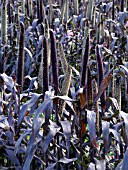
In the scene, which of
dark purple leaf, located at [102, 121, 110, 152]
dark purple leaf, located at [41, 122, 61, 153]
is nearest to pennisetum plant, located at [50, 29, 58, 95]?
dark purple leaf, located at [41, 122, 61, 153]

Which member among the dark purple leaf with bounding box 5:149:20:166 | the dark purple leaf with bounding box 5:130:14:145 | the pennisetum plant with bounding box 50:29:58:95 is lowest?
the dark purple leaf with bounding box 5:149:20:166

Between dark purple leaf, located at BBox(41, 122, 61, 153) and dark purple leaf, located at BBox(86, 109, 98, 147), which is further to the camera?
dark purple leaf, located at BBox(41, 122, 61, 153)

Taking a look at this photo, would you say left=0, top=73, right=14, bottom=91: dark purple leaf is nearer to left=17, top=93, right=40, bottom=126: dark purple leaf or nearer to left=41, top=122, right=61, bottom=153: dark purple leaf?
left=17, top=93, right=40, bottom=126: dark purple leaf

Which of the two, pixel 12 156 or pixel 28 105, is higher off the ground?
pixel 28 105

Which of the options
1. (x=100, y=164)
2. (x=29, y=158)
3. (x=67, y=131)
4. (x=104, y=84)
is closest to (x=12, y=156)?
(x=29, y=158)

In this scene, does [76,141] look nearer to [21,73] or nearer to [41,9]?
[21,73]

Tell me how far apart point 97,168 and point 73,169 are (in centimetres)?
64

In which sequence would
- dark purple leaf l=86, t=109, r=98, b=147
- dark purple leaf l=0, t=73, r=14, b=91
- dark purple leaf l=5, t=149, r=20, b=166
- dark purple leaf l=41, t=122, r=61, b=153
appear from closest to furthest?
dark purple leaf l=86, t=109, r=98, b=147 < dark purple leaf l=41, t=122, r=61, b=153 < dark purple leaf l=5, t=149, r=20, b=166 < dark purple leaf l=0, t=73, r=14, b=91

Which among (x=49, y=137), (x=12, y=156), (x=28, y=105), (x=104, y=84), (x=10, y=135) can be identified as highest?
(x=104, y=84)

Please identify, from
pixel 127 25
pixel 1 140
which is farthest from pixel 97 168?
pixel 127 25

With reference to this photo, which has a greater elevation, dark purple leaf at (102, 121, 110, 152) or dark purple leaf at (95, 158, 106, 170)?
dark purple leaf at (102, 121, 110, 152)

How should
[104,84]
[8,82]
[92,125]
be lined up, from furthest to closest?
[8,82]
[104,84]
[92,125]

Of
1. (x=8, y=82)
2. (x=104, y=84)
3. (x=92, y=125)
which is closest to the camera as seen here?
(x=92, y=125)

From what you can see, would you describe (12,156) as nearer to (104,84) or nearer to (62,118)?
(62,118)
